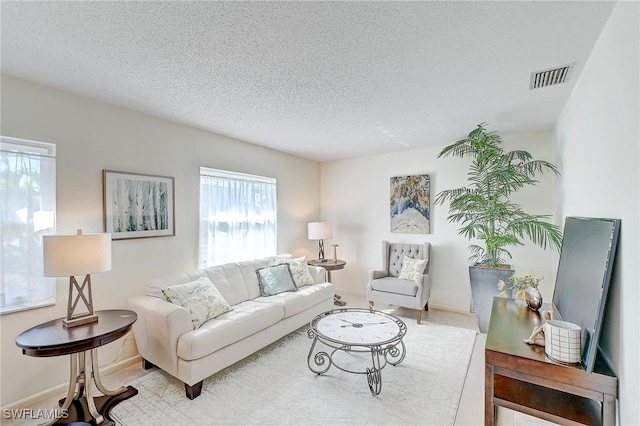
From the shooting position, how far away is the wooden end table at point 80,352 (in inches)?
71.0

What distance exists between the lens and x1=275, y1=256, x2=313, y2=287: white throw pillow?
12.4 feet

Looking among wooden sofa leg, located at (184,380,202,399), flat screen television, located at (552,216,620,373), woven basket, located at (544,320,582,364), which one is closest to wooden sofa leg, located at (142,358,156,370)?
wooden sofa leg, located at (184,380,202,399)

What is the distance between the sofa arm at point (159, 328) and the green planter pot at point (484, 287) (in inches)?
121

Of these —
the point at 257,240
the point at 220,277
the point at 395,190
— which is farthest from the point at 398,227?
the point at 220,277

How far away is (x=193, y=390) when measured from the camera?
225cm

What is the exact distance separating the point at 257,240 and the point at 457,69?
10.7 ft

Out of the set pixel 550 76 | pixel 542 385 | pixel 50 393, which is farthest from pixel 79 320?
pixel 550 76

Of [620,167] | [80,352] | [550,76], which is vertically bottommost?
[80,352]

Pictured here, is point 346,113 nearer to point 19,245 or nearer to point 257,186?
point 257,186

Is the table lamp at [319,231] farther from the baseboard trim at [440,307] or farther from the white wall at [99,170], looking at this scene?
the white wall at [99,170]

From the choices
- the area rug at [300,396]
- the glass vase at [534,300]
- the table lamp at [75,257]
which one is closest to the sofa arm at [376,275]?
the area rug at [300,396]

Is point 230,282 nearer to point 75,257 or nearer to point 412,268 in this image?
point 75,257

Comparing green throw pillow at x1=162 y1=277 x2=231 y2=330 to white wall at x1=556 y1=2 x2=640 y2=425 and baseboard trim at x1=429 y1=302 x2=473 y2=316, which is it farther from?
baseboard trim at x1=429 y1=302 x2=473 y2=316

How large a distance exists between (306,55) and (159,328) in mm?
2386
